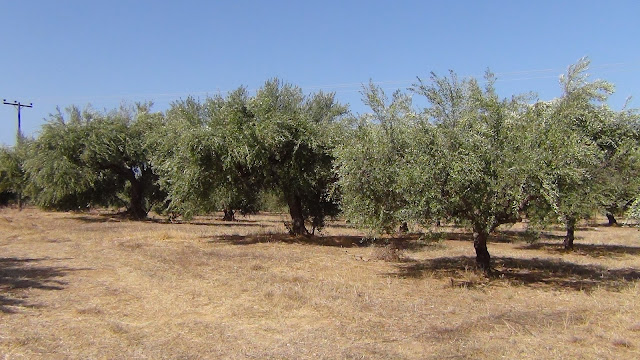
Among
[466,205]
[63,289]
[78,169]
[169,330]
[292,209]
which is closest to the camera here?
[169,330]

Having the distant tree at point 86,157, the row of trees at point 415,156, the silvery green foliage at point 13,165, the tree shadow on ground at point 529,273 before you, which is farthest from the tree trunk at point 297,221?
the silvery green foliage at point 13,165

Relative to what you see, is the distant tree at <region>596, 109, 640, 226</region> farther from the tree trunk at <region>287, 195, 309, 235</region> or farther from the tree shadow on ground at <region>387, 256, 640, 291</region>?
the tree trunk at <region>287, 195, 309, 235</region>

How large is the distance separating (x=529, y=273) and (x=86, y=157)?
92.1 ft

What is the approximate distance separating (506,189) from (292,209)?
13.9 m

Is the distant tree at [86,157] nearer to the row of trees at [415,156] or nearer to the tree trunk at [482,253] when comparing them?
the row of trees at [415,156]

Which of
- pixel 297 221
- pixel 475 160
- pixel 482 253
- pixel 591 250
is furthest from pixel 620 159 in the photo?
pixel 297 221

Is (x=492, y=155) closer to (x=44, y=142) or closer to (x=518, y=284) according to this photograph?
(x=518, y=284)

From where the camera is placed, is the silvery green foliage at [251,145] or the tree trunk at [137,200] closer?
the silvery green foliage at [251,145]

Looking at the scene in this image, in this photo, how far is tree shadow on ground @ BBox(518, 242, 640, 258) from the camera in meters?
21.1

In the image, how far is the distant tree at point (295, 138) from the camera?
20.0 metres

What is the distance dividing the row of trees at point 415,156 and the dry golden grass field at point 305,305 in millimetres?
1872

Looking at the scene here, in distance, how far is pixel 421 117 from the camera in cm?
1233

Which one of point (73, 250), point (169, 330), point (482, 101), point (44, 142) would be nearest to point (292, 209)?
point (73, 250)

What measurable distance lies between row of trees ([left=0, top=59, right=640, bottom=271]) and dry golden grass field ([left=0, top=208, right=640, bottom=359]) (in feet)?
6.14
